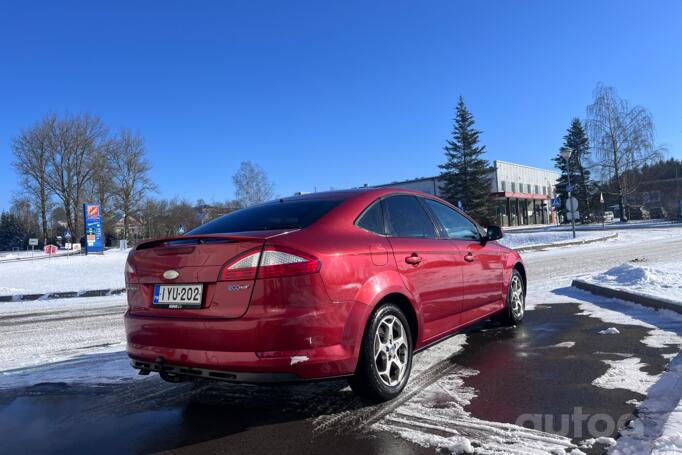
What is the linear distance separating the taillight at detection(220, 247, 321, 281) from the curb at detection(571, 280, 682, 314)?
5171mm

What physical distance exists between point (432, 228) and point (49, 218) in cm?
7146

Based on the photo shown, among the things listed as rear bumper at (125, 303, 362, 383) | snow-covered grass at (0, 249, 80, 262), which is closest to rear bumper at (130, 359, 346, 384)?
rear bumper at (125, 303, 362, 383)

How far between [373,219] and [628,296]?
17.2ft

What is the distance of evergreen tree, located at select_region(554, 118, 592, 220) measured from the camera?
53031mm

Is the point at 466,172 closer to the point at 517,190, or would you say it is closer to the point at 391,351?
the point at 517,190

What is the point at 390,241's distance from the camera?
11.8 ft

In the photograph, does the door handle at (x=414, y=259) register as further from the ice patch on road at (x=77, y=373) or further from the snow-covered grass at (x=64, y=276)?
the snow-covered grass at (x=64, y=276)

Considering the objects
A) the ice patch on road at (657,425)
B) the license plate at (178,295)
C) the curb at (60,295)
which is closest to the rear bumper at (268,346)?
the license plate at (178,295)

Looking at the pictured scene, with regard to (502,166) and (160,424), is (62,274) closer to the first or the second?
(160,424)

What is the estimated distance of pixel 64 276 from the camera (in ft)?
64.2

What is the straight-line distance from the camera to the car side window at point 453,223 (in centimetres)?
459

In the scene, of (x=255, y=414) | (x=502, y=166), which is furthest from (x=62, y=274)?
(x=502, y=166)

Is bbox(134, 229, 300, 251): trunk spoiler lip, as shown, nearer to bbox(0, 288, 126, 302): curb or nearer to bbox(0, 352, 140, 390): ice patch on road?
bbox(0, 352, 140, 390): ice patch on road

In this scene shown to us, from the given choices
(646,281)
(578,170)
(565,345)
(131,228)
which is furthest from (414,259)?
(131,228)
